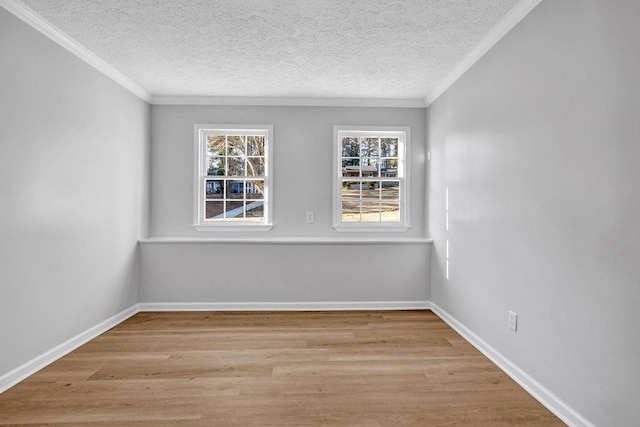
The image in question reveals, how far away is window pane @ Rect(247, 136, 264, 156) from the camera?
4.33m

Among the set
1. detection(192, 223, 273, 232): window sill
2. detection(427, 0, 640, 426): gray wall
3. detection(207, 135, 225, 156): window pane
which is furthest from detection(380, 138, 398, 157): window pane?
detection(207, 135, 225, 156): window pane

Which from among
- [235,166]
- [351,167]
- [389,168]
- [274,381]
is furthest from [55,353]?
[389,168]

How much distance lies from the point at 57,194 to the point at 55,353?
3.96ft

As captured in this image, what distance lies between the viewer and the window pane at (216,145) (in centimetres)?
433

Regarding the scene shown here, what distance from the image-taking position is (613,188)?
1652 millimetres

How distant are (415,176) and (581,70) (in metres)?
2.48

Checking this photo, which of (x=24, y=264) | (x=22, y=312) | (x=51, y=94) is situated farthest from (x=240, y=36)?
(x=22, y=312)

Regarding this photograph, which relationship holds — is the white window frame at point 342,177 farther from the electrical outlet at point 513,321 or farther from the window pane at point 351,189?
the electrical outlet at point 513,321

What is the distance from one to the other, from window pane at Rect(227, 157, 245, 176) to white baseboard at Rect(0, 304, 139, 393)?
193 centimetres

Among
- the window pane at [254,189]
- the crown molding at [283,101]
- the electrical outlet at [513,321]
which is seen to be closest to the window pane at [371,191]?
the crown molding at [283,101]

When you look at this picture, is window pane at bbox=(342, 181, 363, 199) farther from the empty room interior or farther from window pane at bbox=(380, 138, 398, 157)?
window pane at bbox=(380, 138, 398, 157)

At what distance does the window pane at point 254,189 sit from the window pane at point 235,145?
0.38 m

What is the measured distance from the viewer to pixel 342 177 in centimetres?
432

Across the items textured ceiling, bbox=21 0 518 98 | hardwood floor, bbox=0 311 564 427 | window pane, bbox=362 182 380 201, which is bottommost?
hardwood floor, bbox=0 311 564 427
